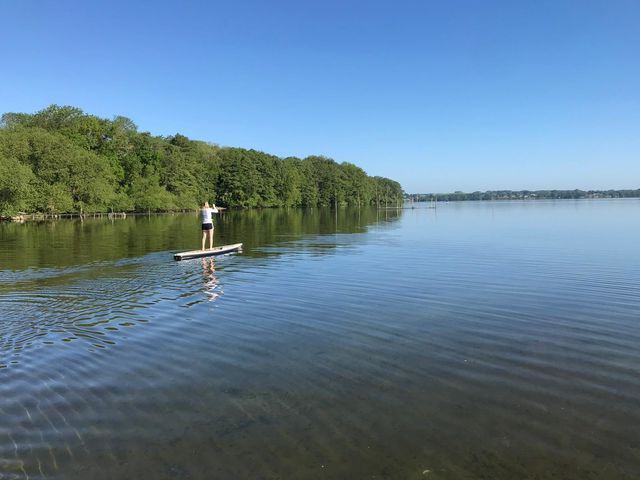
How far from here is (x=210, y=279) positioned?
16.9m

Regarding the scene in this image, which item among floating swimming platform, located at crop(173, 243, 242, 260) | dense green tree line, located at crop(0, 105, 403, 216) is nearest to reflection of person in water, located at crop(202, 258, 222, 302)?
floating swimming platform, located at crop(173, 243, 242, 260)

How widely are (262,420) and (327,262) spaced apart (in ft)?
51.3

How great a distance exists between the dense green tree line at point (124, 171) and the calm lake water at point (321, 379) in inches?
2463

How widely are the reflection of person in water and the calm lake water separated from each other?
169 millimetres

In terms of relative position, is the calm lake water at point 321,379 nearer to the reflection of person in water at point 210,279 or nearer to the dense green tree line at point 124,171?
the reflection of person in water at point 210,279

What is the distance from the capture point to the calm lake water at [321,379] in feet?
17.1

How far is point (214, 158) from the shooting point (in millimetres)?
133625

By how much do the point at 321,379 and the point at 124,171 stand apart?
324ft

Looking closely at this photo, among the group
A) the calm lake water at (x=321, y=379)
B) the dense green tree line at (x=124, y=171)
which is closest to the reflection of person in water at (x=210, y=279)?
the calm lake water at (x=321, y=379)

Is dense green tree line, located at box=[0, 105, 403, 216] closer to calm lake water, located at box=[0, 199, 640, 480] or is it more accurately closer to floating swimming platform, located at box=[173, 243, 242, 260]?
floating swimming platform, located at box=[173, 243, 242, 260]

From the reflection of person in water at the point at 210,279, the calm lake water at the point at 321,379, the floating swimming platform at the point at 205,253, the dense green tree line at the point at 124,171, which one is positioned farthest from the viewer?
the dense green tree line at the point at 124,171

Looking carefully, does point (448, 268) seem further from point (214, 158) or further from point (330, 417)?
point (214, 158)

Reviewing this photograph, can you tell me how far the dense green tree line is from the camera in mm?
71000

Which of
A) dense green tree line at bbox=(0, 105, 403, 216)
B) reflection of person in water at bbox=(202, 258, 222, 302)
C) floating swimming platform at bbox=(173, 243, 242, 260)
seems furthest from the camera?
dense green tree line at bbox=(0, 105, 403, 216)
